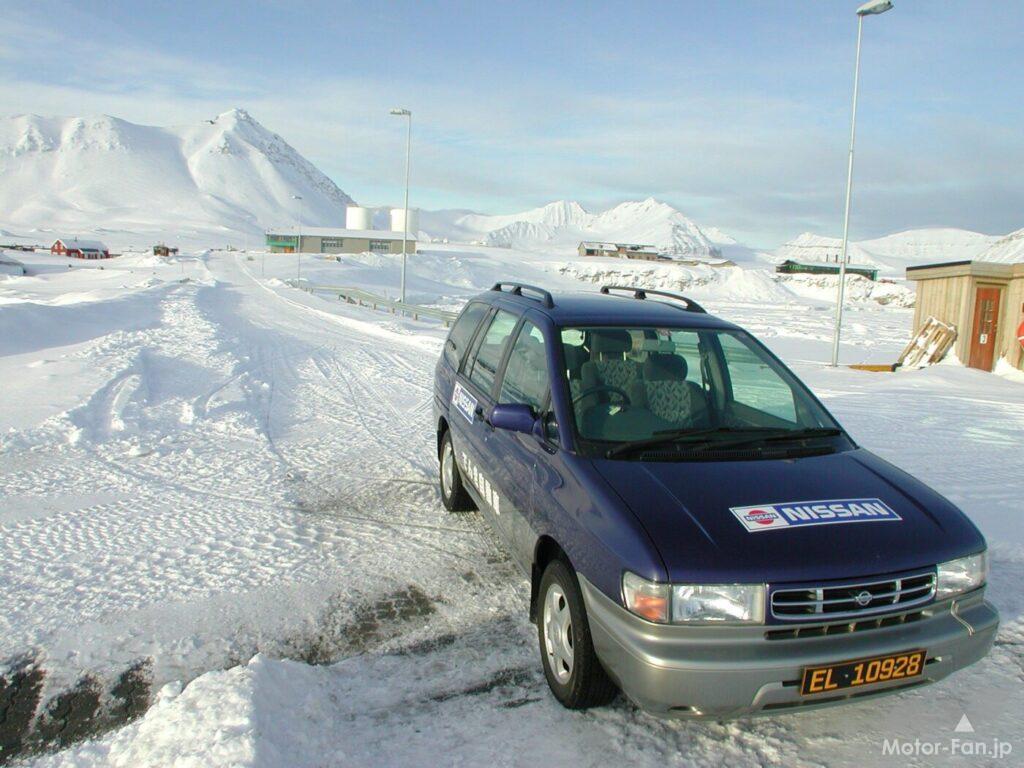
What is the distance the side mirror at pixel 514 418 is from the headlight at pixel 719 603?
1.33 metres

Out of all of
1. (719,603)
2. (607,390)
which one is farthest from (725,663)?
(607,390)

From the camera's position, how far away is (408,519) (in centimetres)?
Result: 586

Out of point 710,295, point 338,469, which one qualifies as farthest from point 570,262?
point 338,469

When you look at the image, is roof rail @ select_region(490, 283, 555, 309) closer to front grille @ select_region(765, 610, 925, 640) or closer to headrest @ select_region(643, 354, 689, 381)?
headrest @ select_region(643, 354, 689, 381)

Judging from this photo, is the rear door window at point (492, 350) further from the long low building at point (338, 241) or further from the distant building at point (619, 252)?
the distant building at point (619, 252)

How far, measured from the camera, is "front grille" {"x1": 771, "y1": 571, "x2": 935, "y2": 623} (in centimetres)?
283

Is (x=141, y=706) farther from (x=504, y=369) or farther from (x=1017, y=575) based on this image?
(x=1017, y=575)

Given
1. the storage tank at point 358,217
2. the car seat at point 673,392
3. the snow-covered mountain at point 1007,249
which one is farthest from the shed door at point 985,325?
the snow-covered mountain at point 1007,249

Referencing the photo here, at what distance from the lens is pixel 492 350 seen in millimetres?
5238

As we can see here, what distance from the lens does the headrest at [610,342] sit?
4.39 meters

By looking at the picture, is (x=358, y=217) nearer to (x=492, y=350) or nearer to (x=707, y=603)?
(x=492, y=350)

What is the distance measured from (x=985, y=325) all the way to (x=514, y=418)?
53.5ft

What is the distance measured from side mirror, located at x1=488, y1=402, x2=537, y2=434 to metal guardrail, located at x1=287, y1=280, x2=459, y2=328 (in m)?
14.6

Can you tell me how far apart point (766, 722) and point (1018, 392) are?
39.5 ft
